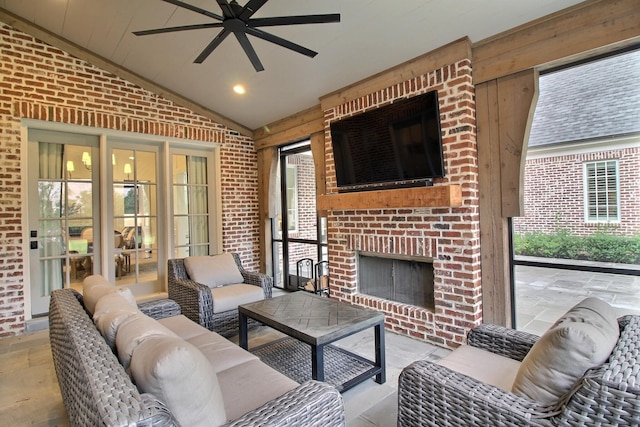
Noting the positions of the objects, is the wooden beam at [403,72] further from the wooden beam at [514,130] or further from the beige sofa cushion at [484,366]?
the beige sofa cushion at [484,366]

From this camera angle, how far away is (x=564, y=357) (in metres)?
1.24

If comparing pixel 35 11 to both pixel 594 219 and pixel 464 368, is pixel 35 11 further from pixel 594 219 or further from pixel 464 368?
pixel 594 219

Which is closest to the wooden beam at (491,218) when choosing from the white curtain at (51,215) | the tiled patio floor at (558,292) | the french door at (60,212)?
the tiled patio floor at (558,292)

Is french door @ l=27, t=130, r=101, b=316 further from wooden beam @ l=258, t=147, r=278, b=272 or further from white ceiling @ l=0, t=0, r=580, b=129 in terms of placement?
wooden beam @ l=258, t=147, r=278, b=272

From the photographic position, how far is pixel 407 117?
3125 millimetres

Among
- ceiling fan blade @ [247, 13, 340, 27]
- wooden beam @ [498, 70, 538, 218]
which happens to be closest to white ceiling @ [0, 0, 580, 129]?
wooden beam @ [498, 70, 538, 218]

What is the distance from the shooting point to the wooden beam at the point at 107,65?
3.63m

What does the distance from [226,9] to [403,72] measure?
74.6 inches

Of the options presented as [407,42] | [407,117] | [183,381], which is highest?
[407,42]

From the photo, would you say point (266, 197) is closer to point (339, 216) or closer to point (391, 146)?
point (339, 216)

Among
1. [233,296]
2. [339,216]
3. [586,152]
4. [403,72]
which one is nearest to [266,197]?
[339,216]

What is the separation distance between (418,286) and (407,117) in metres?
1.69

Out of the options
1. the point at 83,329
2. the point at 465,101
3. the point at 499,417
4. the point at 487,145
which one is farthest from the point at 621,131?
the point at 83,329

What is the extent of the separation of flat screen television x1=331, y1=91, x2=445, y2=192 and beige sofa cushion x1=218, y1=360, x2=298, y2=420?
84.8 inches
